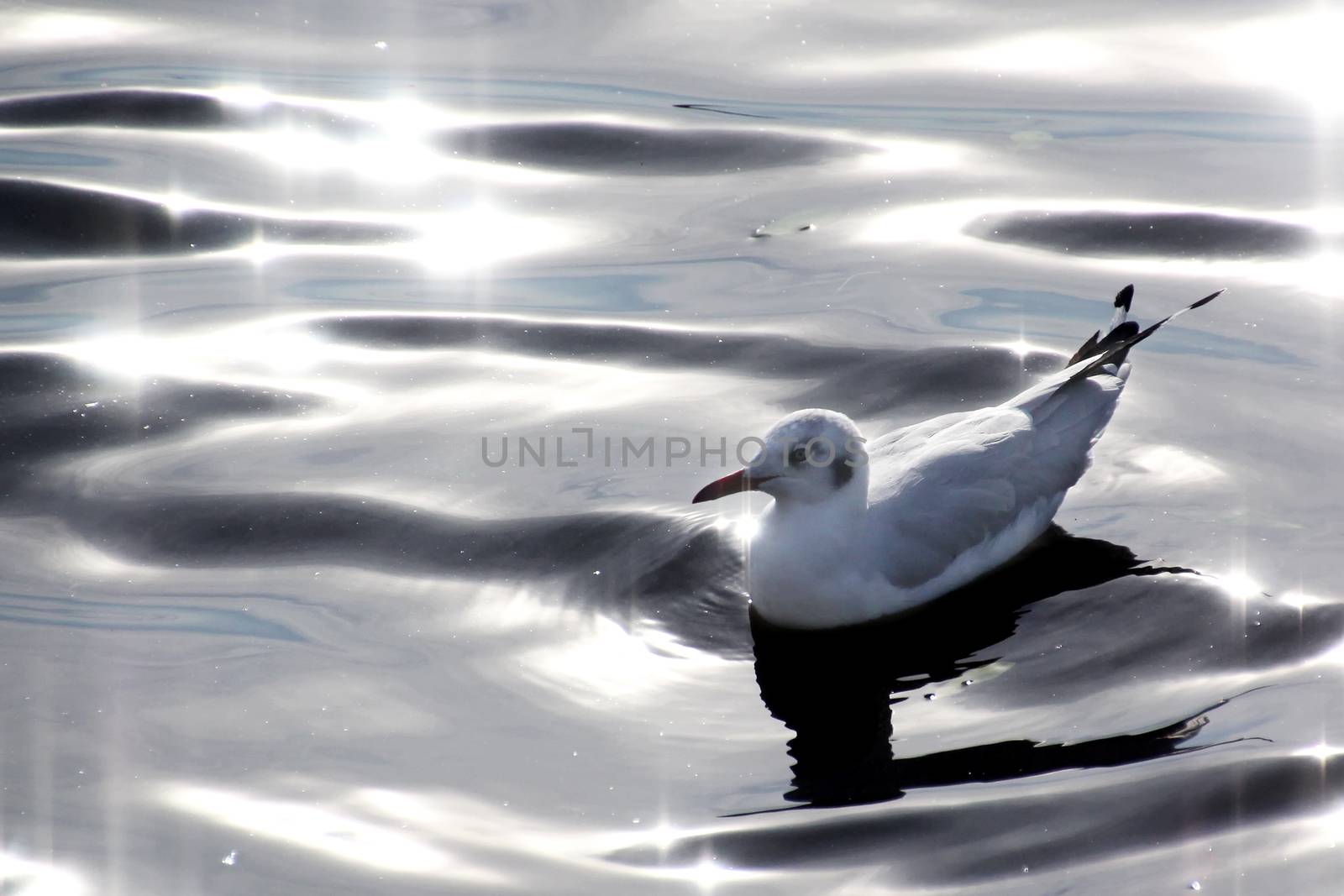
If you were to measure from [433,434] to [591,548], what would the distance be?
1.21m

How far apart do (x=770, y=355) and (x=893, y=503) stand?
6.07ft

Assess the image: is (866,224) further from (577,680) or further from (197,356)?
(577,680)

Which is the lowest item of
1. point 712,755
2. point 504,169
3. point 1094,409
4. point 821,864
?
point 821,864

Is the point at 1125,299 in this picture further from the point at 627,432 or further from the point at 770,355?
the point at 627,432

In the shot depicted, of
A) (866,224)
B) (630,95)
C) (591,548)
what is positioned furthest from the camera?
(630,95)

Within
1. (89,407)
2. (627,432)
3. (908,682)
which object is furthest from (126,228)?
(908,682)

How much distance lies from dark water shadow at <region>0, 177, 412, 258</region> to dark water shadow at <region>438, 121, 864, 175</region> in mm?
1315

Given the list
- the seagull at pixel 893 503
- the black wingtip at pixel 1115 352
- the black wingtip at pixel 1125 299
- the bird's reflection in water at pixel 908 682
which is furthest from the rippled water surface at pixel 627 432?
the black wingtip at pixel 1125 299

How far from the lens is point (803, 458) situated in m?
5.51

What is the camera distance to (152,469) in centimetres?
650

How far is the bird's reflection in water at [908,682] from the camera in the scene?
460 cm

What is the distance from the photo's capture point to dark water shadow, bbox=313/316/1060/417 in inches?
275

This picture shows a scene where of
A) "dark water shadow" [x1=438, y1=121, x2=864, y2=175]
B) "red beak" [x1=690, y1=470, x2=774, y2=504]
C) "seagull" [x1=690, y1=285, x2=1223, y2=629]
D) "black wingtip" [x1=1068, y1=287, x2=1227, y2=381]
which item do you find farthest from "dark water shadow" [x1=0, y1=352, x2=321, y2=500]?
"black wingtip" [x1=1068, y1=287, x2=1227, y2=381]

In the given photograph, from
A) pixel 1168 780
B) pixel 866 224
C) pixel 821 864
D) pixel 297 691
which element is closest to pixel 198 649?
pixel 297 691
